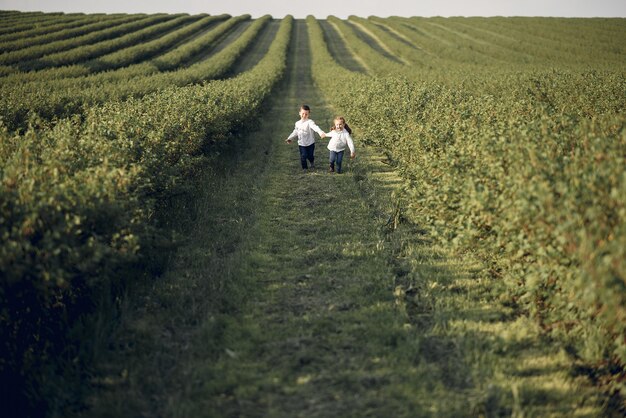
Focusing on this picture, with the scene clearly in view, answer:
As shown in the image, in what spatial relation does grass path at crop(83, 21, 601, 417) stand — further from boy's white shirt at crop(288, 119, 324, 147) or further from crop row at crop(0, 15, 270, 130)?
crop row at crop(0, 15, 270, 130)

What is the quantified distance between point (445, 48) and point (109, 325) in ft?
176

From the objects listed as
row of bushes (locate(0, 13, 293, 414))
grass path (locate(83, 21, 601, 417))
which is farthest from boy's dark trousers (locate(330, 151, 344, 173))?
row of bushes (locate(0, 13, 293, 414))

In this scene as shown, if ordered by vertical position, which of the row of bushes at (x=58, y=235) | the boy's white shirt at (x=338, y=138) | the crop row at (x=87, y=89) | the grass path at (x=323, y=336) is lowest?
the grass path at (x=323, y=336)

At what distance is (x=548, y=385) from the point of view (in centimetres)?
459

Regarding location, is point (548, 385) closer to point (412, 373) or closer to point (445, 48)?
point (412, 373)

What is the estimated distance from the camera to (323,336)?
541 centimetres

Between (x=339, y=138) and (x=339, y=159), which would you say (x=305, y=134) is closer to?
(x=339, y=138)

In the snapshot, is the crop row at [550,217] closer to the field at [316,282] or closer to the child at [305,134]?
the field at [316,282]

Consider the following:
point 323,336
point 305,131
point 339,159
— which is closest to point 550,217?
point 323,336

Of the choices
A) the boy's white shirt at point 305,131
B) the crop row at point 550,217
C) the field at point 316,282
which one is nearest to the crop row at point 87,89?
the field at point 316,282

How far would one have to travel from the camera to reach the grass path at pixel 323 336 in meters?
4.39

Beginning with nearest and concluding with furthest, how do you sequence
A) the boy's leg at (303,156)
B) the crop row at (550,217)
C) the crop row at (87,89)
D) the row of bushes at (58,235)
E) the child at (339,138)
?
the crop row at (550,217)
the row of bushes at (58,235)
the child at (339,138)
the boy's leg at (303,156)
the crop row at (87,89)

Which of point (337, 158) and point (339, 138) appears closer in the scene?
point (339, 138)

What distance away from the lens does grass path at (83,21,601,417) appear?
439 centimetres
